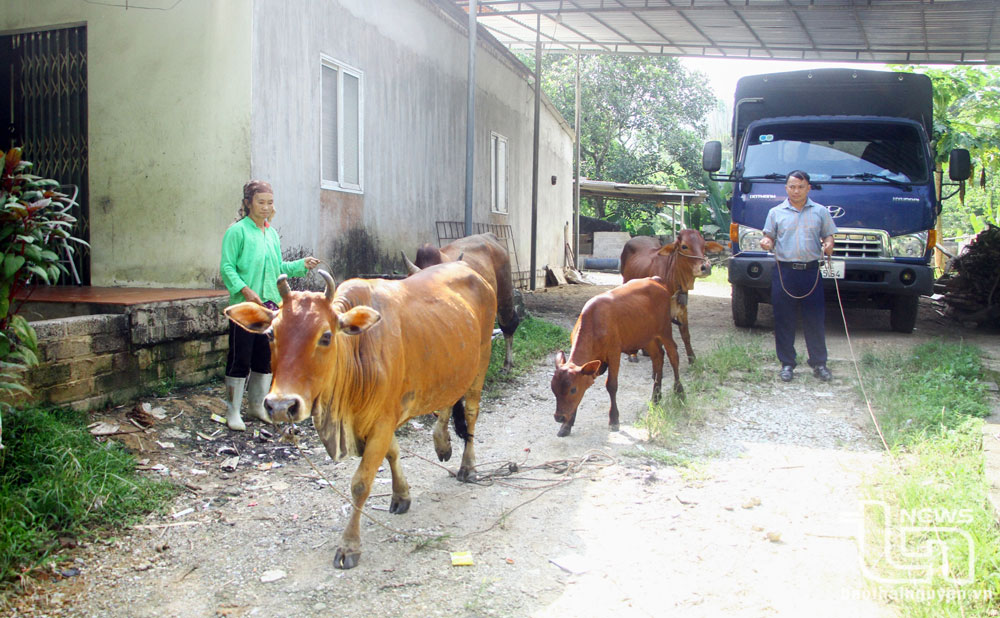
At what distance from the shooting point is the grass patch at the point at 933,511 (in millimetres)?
3193

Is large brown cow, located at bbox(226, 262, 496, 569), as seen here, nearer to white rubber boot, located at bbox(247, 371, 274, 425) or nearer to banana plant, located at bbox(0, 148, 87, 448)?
banana plant, located at bbox(0, 148, 87, 448)

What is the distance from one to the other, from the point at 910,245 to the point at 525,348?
484 cm

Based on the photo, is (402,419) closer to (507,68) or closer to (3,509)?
(3,509)

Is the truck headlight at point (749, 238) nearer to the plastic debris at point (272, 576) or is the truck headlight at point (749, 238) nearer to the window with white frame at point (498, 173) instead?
the window with white frame at point (498, 173)

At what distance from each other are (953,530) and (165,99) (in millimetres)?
7040

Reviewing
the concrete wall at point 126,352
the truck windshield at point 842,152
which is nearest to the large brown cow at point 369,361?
the concrete wall at point 126,352

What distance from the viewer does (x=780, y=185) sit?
964cm

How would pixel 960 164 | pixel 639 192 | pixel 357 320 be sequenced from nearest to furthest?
pixel 357 320
pixel 960 164
pixel 639 192

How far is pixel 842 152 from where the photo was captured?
31.8 ft

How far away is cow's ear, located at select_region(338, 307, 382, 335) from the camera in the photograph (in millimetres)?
3521

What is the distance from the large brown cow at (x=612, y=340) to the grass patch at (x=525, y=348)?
1.54m

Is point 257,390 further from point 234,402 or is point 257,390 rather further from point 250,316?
point 250,316

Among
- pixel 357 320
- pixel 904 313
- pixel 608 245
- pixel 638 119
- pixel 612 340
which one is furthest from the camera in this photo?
pixel 638 119

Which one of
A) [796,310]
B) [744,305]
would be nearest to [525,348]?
[796,310]
